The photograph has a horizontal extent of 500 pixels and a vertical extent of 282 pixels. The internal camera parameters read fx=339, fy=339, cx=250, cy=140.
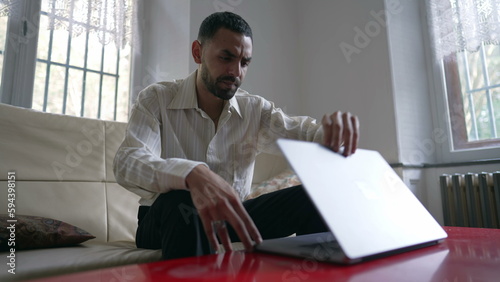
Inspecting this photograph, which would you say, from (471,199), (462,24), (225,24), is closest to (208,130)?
(225,24)

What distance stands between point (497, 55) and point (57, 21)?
238 cm

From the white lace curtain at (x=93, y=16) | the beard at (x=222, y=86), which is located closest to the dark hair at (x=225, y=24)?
the beard at (x=222, y=86)

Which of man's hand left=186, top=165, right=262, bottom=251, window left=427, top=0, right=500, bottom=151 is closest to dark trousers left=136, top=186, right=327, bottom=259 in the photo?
man's hand left=186, top=165, right=262, bottom=251

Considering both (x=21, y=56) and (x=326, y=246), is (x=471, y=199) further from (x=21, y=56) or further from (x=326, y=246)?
(x=21, y=56)

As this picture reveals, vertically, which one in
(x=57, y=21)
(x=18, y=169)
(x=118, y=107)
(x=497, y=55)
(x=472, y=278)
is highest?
(x=57, y=21)

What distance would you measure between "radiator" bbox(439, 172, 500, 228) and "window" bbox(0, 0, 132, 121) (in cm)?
189

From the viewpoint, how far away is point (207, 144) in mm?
974

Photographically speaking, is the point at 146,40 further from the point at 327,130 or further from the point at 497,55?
the point at 497,55

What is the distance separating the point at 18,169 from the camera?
1.13 meters

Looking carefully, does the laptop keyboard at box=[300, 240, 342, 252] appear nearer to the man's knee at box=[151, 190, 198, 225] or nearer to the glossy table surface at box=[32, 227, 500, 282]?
the glossy table surface at box=[32, 227, 500, 282]

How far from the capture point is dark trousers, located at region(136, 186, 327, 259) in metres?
0.61

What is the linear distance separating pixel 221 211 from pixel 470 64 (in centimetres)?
211

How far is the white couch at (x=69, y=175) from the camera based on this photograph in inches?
43.7

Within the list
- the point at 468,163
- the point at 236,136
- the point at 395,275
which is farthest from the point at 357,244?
the point at 468,163
